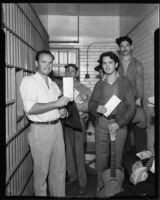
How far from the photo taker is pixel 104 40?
612cm

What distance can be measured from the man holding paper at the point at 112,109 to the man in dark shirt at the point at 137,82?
0.64 m

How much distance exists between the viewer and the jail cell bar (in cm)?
224

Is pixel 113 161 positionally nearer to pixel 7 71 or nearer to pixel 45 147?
pixel 45 147

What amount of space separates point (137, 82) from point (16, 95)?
158 cm

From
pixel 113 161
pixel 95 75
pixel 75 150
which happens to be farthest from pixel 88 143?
pixel 113 161

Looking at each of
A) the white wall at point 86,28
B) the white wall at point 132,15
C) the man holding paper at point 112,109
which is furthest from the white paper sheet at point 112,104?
the white wall at point 86,28

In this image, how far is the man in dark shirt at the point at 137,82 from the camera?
3.35 meters

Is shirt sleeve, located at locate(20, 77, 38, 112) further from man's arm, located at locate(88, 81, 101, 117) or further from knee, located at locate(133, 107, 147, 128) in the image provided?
knee, located at locate(133, 107, 147, 128)

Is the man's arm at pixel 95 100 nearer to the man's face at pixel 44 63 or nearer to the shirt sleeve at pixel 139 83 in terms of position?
the man's face at pixel 44 63

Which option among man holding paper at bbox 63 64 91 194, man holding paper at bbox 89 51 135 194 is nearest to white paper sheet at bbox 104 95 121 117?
man holding paper at bbox 89 51 135 194

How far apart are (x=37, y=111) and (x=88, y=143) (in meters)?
3.86

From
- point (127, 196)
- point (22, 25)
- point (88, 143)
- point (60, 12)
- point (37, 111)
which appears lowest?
point (88, 143)

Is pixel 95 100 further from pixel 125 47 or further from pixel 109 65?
pixel 125 47

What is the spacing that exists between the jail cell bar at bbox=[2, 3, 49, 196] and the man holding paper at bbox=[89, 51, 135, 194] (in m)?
0.83
